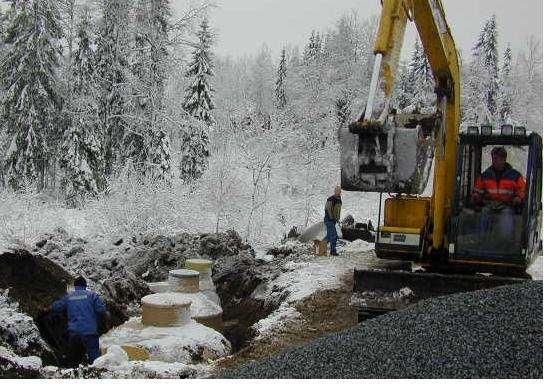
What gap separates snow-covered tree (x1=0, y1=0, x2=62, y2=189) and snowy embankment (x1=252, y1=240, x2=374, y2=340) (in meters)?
9.20

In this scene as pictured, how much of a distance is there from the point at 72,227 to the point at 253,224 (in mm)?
4770

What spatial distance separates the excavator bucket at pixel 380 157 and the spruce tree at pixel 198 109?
1280 centimetres

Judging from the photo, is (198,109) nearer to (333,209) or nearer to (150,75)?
(150,75)

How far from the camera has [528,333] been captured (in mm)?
5523

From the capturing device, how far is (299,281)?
10.5 metres

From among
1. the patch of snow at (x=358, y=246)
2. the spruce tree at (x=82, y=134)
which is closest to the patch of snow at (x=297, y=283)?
the patch of snow at (x=358, y=246)

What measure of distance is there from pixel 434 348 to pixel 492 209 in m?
3.72

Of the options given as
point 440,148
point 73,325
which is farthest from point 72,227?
point 440,148

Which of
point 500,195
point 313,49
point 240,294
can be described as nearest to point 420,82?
point 500,195

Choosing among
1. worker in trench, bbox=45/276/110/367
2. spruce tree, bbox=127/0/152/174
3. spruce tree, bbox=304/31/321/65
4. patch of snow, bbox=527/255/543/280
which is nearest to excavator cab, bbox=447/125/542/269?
patch of snow, bbox=527/255/543/280

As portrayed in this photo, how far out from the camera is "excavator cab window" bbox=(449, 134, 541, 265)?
853 centimetres

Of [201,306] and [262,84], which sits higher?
[262,84]

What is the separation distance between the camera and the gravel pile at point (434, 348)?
16.8 feet

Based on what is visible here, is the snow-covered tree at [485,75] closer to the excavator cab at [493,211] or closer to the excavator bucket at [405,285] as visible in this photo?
the excavator cab at [493,211]
